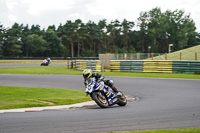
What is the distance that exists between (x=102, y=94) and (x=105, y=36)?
353ft

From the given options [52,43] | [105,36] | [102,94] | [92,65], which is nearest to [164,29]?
[105,36]

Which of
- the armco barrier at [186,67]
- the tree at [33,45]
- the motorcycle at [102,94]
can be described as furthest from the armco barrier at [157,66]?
the tree at [33,45]

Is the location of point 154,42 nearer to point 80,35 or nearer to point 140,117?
point 80,35

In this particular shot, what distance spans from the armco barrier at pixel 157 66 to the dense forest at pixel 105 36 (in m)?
55.7

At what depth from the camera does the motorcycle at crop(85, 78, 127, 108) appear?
10461mm

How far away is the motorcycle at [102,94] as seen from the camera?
1046cm

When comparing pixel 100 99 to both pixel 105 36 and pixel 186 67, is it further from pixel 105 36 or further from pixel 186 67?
pixel 105 36


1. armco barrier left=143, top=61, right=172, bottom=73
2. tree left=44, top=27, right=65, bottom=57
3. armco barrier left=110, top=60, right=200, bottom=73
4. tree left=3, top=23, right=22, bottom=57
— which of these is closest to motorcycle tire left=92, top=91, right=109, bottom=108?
armco barrier left=110, top=60, right=200, bottom=73

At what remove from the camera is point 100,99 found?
1066 cm

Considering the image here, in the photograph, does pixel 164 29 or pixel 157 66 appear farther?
pixel 164 29

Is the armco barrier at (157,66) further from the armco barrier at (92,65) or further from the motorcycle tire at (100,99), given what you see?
the motorcycle tire at (100,99)

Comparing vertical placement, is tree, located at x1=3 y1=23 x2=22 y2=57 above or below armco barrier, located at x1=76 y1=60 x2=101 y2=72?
above

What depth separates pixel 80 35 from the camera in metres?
105

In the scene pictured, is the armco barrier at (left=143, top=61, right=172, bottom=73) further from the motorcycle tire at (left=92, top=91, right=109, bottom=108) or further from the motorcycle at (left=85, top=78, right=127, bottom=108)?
the motorcycle tire at (left=92, top=91, right=109, bottom=108)
